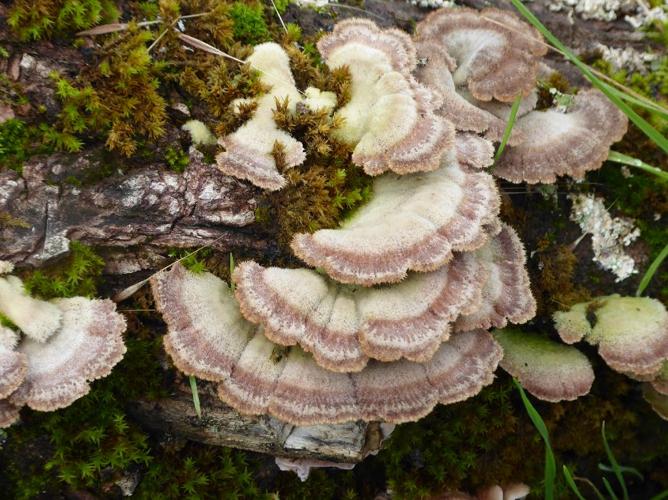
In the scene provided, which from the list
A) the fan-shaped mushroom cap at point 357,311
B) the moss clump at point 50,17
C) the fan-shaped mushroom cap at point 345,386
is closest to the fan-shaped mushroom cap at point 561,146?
the fan-shaped mushroom cap at point 357,311

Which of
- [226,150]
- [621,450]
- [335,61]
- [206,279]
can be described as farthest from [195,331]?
[621,450]

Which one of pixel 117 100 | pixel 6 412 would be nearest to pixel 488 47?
pixel 117 100

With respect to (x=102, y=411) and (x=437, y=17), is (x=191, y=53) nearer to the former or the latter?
(x=437, y=17)

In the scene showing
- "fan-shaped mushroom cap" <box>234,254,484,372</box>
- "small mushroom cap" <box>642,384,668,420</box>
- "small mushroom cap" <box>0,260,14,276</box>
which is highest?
"fan-shaped mushroom cap" <box>234,254,484,372</box>

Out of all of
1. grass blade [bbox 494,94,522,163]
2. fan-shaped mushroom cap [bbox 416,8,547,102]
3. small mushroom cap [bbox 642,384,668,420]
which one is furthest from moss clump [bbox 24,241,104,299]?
small mushroom cap [bbox 642,384,668,420]

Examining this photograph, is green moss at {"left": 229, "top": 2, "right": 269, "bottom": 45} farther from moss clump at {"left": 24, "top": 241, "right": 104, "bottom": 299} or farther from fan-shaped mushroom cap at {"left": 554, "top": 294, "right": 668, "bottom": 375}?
fan-shaped mushroom cap at {"left": 554, "top": 294, "right": 668, "bottom": 375}

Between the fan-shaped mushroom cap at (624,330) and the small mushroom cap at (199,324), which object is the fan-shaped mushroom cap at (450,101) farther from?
the small mushroom cap at (199,324)

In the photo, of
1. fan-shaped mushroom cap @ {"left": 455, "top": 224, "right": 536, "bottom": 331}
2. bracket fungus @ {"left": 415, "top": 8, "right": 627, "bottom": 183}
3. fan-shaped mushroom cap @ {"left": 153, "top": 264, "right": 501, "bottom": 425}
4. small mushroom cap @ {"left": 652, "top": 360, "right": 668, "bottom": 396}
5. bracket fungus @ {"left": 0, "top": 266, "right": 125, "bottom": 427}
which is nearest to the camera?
bracket fungus @ {"left": 0, "top": 266, "right": 125, "bottom": 427}
